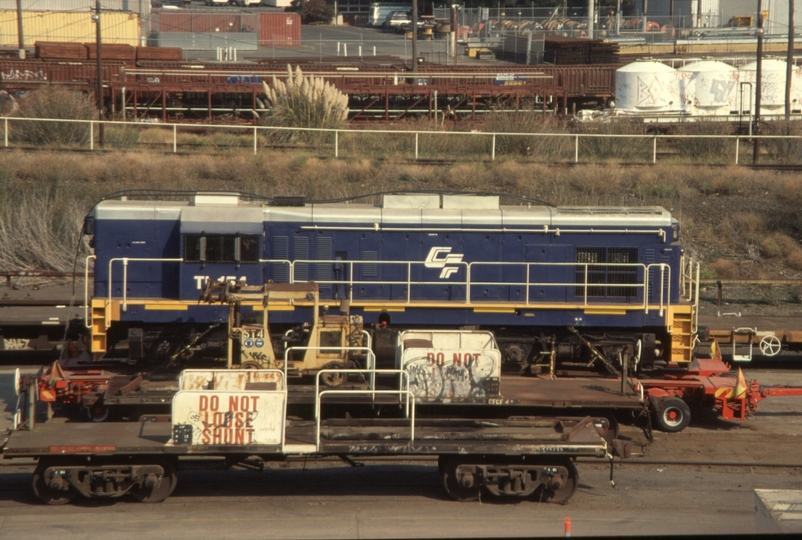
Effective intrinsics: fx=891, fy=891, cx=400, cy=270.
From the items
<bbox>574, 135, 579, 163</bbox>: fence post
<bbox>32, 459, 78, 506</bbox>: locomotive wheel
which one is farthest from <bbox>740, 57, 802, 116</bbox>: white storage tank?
<bbox>32, 459, 78, 506</bbox>: locomotive wheel

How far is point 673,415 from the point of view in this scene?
13.6 metres

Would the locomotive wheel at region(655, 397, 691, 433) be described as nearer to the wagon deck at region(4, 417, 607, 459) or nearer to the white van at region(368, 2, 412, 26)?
the wagon deck at region(4, 417, 607, 459)

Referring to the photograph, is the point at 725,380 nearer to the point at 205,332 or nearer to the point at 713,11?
the point at 205,332

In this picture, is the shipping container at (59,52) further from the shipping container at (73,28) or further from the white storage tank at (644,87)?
the white storage tank at (644,87)

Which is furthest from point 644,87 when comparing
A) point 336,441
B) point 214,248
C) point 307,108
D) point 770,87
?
point 336,441

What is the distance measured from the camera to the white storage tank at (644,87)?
43.8 meters

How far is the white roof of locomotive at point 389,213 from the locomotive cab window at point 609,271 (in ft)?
1.61

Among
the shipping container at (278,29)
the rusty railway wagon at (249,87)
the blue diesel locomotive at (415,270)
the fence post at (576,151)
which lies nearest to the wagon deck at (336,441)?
the blue diesel locomotive at (415,270)

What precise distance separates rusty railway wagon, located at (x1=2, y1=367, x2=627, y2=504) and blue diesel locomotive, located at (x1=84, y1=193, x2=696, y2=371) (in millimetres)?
3932

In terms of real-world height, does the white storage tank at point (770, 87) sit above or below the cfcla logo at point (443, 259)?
above

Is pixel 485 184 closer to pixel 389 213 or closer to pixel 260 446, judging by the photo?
pixel 389 213

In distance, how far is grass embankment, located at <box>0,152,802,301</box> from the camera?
24547 mm

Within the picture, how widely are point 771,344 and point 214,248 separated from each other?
9867 millimetres

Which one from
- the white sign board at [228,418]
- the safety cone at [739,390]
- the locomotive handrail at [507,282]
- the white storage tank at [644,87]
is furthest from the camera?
the white storage tank at [644,87]
